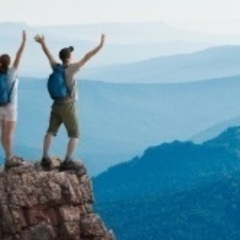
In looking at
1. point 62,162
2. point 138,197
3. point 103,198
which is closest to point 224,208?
point 138,197

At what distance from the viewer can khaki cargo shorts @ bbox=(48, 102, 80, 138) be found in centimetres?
1633

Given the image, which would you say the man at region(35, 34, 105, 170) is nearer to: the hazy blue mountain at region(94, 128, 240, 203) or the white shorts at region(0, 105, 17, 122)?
the white shorts at region(0, 105, 17, 122)

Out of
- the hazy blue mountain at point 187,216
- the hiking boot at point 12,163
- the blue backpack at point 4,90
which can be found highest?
the blue backpack at point 4,90

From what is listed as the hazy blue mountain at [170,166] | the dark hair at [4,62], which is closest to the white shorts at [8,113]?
the dark hair at [4,62]

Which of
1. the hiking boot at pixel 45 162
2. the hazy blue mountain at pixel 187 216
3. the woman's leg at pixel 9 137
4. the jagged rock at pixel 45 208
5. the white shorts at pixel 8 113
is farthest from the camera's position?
the hazy blue mountain at pixel 187 216

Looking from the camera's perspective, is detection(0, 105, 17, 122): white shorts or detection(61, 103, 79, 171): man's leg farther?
detection(61, 103, 79, 171): man's leg

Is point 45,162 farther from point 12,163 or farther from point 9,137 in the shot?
point 9,137

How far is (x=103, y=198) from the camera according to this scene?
482 feet

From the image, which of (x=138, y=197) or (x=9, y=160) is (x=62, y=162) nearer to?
(x=9, y=160)

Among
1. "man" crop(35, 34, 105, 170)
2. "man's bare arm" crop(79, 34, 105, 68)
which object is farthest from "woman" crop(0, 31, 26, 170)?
"man's bare arm" crop(79, 34, 105, 68)

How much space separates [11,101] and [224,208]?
91895 mm

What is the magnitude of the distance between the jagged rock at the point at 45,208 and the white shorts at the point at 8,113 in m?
0.99

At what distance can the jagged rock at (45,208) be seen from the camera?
15.2 metres

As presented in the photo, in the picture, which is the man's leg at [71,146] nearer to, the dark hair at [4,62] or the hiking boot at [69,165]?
the hiking boot at [69,165]
